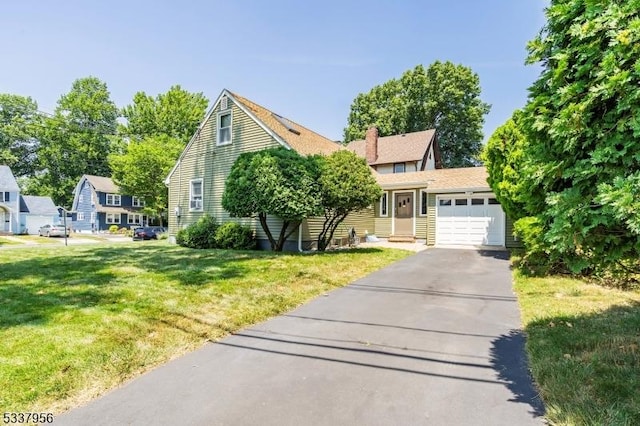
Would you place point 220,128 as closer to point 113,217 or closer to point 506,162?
point 506,162

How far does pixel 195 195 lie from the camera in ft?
56.3

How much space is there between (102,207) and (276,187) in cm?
3717

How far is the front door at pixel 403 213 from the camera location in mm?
16905

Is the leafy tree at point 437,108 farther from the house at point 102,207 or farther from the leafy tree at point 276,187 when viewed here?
the house at point 102,207

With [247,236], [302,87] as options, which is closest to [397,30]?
[302,87]

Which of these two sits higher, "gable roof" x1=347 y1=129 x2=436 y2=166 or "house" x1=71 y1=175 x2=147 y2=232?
"gable roof" x1=347 y1=129 x2=436 y2=166

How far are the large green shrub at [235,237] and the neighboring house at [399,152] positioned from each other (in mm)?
12024

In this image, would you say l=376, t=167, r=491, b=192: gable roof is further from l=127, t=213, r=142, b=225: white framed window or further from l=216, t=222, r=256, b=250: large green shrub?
l=127, t=213, r=142, b=225: white framed window

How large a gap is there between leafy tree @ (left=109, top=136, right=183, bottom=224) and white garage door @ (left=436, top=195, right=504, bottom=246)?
85.0ft

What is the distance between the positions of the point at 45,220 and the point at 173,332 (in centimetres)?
4479

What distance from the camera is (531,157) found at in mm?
3445

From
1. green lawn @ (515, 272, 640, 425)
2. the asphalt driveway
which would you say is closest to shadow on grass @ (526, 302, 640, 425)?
green lawn @ (515, 272, 640, 425)

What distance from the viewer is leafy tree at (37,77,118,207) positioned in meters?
45.7

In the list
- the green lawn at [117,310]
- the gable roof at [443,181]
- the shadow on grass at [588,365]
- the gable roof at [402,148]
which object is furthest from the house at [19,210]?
the shadow on grass at [588,365]
